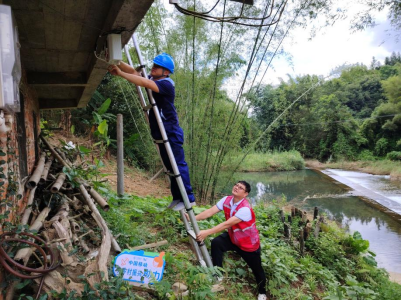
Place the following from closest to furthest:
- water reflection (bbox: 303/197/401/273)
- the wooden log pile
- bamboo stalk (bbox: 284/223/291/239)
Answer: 1. the wooden log pile
2. bamboo stalk (bbox: 284/223/291/239)
3. water reflection (bbox: 303/197/401/273)

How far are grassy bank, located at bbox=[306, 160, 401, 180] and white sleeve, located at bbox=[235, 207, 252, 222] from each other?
53.4 feet

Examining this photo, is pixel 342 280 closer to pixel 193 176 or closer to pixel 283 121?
pixel 193 176

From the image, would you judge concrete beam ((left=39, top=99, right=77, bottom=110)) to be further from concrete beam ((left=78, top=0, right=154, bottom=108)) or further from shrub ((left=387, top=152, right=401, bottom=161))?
shrub ((left=387, top=152, right=401, bottom=161))

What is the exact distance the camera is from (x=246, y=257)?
3.29m

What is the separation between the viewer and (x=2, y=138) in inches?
97.5

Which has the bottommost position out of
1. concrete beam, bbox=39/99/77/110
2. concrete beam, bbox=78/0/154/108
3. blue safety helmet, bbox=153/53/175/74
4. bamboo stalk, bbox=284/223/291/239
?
bamboo stalk, bbox=284/223/291/239

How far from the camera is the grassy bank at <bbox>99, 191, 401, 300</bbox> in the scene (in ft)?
9.17

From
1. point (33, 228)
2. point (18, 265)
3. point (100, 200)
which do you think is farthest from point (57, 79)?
point (18, 265)

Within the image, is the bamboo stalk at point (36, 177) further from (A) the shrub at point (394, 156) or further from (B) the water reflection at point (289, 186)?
(A) the shrub at point (394, 156)

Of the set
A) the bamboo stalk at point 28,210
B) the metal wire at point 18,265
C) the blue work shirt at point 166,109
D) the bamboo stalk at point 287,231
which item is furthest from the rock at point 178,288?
the bamboo stalk at point 287,231

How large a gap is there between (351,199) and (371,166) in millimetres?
10561

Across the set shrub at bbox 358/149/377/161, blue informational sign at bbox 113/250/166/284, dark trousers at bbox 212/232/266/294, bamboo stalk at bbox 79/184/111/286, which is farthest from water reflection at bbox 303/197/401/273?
shrub at bbox 358/149/377/161

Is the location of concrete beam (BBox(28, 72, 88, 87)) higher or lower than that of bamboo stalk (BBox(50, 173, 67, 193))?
higher

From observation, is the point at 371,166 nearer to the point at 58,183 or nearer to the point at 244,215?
the point at 244,215
